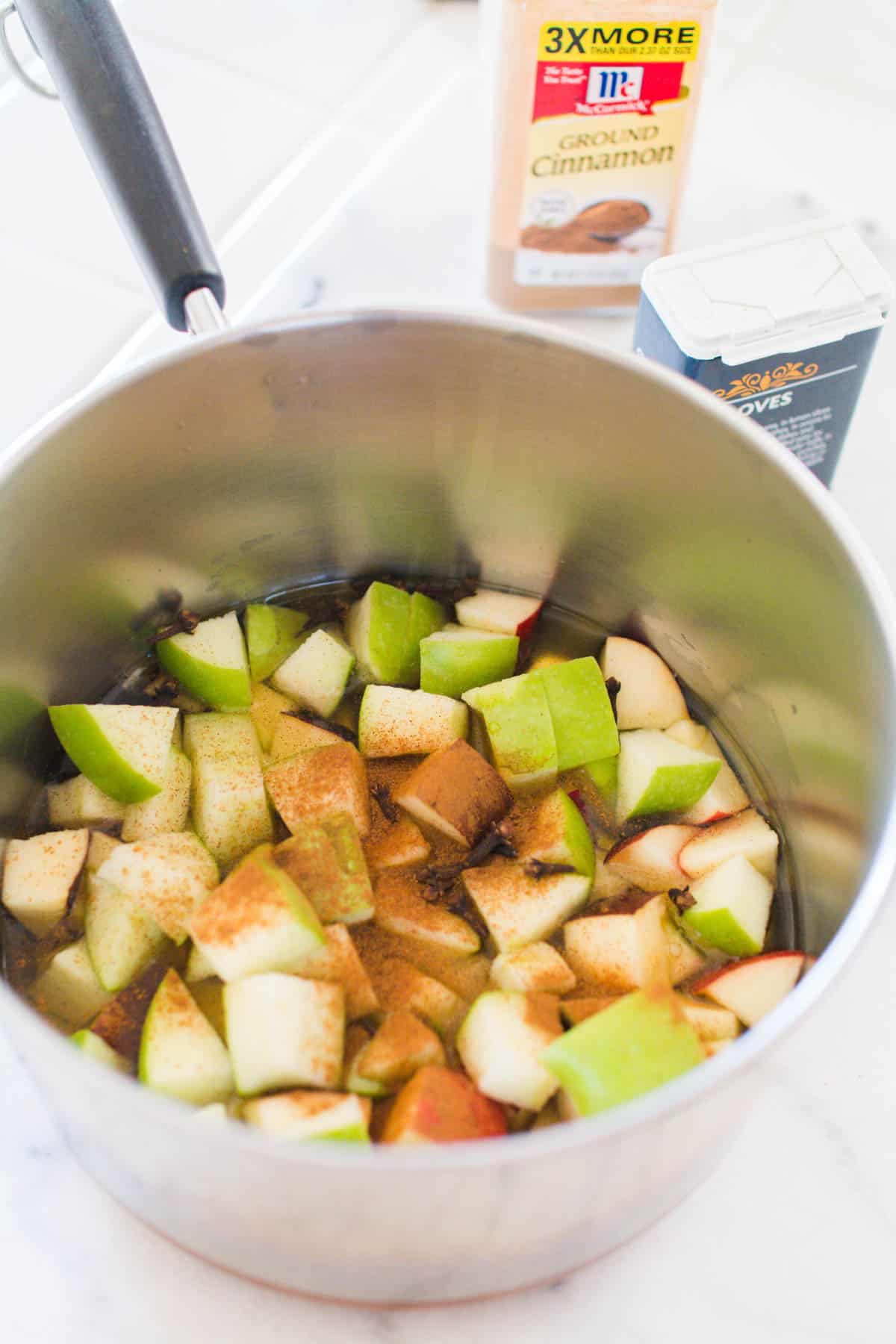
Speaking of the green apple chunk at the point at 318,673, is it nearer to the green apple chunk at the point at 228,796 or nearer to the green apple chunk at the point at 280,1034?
the green apple chunk at the point at 228,796

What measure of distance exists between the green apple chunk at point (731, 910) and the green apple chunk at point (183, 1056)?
1.16ft

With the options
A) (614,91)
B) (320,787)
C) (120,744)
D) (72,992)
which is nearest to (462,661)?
(320,787)

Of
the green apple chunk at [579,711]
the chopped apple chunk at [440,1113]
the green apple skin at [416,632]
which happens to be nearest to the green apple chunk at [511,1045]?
the chopped apple chunk at [440,1113]

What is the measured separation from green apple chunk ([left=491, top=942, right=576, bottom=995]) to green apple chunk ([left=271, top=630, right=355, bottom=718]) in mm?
285

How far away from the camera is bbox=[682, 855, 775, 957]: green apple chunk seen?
34.3 inches

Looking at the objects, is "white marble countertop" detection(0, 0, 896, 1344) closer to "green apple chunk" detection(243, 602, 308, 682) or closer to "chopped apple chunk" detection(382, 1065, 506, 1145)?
"chopped apple chunk" detection(382, 1065, 506, 1145)

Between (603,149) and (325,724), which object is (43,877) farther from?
(603,149)

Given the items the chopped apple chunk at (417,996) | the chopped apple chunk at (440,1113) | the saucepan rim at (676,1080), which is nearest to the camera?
the saucepan rim at (676,1080)

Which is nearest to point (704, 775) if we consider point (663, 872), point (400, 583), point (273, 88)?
point (663, 872)

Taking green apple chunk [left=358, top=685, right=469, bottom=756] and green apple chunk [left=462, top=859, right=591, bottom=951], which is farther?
green apple chunk [left=358, top=685, right=469, bottom=756]

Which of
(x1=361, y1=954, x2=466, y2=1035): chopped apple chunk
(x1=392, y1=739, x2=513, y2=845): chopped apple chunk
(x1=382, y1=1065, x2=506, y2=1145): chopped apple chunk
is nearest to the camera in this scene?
(x1=382, y1=1065, x2=506, y2=1145): chopped apple chunk

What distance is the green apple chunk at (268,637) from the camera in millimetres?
1041

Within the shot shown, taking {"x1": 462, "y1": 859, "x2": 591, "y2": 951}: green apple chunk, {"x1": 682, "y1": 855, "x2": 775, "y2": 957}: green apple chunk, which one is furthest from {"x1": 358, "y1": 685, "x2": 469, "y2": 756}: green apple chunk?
{"x1": 682, "y1": 855, "x2": 775, "y2": 957}: green apple chunk

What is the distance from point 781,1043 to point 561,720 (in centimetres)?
44
